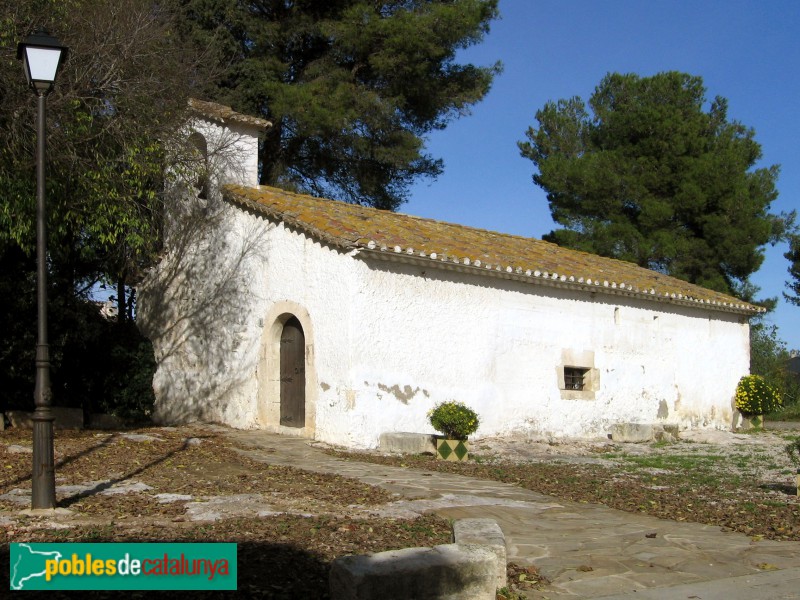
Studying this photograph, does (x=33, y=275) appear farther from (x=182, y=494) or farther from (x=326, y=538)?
(x=326, y=538)

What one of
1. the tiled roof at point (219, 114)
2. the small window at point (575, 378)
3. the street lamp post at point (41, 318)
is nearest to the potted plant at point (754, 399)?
the small window at point (575, 378)

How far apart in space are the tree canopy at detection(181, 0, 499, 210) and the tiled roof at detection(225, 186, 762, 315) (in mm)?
4431

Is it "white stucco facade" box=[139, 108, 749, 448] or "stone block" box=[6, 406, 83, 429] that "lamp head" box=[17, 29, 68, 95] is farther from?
"stone block" box=[6, 406, 83, 429]

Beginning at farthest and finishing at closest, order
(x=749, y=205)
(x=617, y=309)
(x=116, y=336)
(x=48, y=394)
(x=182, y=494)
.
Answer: (x=749, y=205)
(x=617, y=309)
(x=116, y=336)
(x=182, y=494)
(x=48, y=394)

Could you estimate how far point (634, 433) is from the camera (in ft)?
49.4

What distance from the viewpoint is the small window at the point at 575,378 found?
1523 centimetres

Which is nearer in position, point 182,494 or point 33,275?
point 182,494

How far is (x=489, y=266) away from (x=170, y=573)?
945 centimetres

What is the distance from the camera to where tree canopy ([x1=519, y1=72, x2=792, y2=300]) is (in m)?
24.4

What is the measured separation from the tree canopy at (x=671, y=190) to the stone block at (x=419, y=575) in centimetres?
2142

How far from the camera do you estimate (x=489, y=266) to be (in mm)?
13219

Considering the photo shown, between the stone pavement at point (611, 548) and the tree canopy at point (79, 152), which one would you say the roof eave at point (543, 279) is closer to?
the tree canopy at point (79, 152)

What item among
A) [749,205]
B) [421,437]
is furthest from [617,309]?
[749,205]

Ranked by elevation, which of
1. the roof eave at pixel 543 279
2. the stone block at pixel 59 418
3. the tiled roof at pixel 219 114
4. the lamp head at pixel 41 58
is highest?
the tiled roof at pixel 219 114
